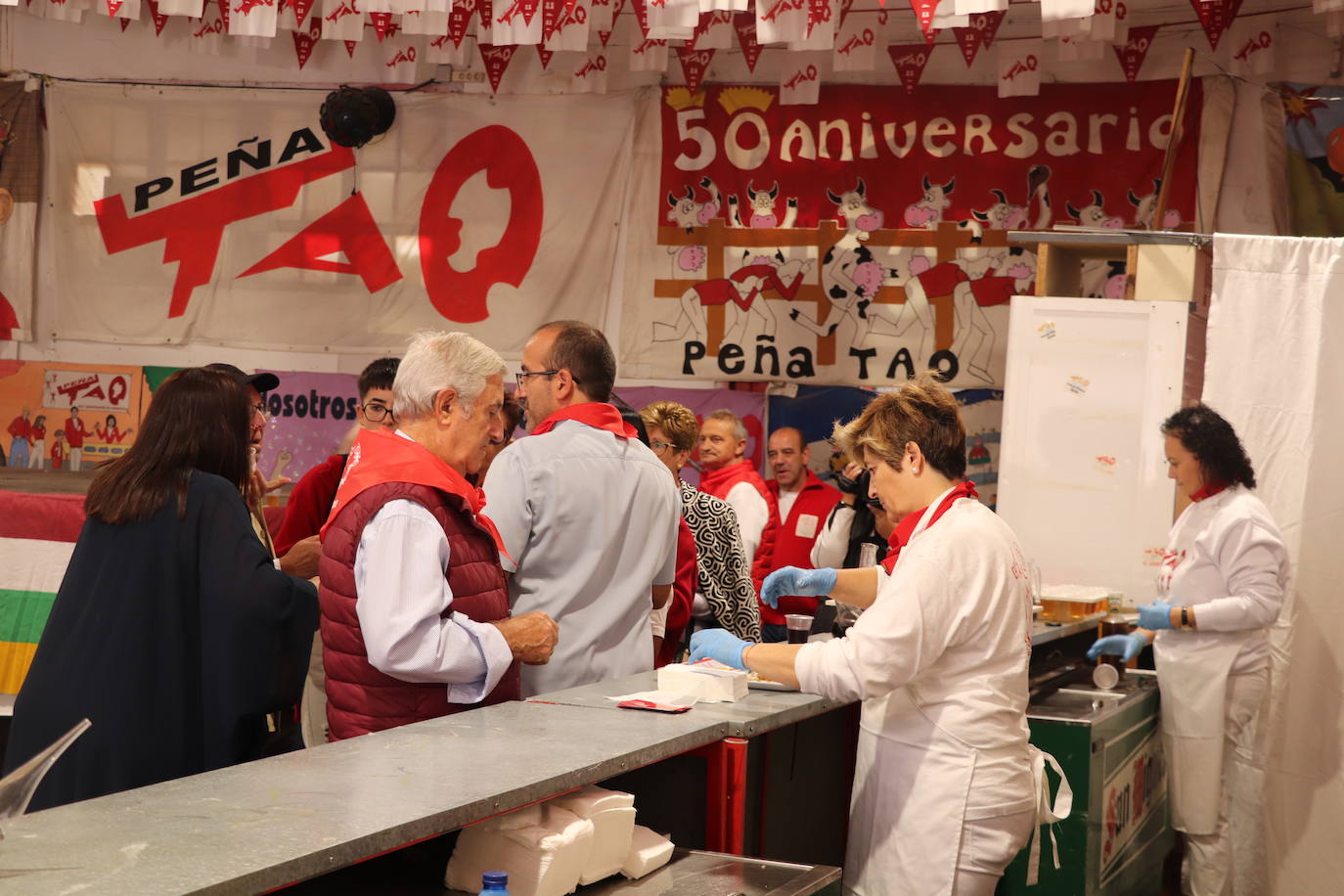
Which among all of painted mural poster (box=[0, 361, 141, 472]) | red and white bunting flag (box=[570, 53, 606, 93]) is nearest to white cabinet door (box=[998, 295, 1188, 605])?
red and white bunting flag (box=[570, 53, 606, 93])

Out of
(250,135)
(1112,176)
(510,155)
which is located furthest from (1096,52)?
(250,135)

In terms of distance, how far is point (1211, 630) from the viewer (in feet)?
15.9

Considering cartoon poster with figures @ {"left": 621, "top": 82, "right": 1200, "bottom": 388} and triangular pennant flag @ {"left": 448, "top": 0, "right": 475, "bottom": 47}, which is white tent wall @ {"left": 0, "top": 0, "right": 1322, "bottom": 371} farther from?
triangular pennant flag @ {"left": 448, "top": 0, "right": 475, "bottom": 47}

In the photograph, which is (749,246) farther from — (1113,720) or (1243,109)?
(1113,720)

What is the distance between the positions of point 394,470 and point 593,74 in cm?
607

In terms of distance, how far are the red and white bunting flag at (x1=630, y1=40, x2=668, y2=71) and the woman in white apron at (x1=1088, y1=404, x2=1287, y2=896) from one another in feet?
13.1

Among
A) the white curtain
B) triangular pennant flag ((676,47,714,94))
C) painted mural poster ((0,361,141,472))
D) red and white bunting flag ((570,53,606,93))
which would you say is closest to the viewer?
the white curtain

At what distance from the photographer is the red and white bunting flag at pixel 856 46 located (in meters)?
7.34

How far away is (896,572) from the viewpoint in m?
2.58

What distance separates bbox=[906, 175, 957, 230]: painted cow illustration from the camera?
7684 millimetres

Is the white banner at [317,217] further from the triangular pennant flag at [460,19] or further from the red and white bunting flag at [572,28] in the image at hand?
the red and white bunting flag at [572,28]

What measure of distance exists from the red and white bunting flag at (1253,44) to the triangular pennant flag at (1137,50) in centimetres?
40

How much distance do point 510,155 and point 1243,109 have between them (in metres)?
4.25

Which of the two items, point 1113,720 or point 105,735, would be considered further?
point 1113,720
